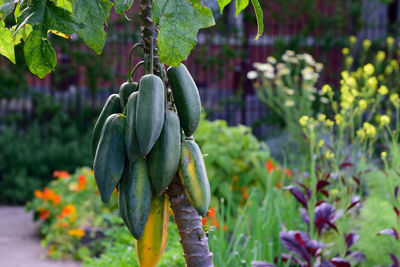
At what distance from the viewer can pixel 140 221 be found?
3.13ft

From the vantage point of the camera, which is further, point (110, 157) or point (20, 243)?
point (20, 243)

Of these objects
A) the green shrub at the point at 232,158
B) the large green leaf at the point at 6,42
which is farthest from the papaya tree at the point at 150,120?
the green shrub at the point at 232,158

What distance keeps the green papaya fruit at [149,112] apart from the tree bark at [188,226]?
134 millimetres

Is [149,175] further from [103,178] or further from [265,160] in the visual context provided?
A: [265,160]

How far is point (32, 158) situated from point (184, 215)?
5274 mm

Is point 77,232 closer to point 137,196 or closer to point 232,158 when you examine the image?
point 232,158

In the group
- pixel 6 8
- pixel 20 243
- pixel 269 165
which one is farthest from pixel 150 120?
pixel 20 243

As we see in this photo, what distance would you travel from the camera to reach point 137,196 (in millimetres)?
948

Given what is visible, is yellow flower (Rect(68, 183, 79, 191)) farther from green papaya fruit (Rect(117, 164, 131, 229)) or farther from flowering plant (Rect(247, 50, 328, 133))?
green papaya fruit (Rect(117, 164, 131, 229))

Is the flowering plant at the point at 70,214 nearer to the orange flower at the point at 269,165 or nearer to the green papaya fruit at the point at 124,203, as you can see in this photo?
the orange flower at the point at 269,165

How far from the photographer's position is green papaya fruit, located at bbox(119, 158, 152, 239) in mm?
947

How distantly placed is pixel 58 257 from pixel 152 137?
10.1ft

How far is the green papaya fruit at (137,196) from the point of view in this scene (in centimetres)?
95

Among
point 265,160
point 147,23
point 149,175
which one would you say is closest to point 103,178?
point 149,175
